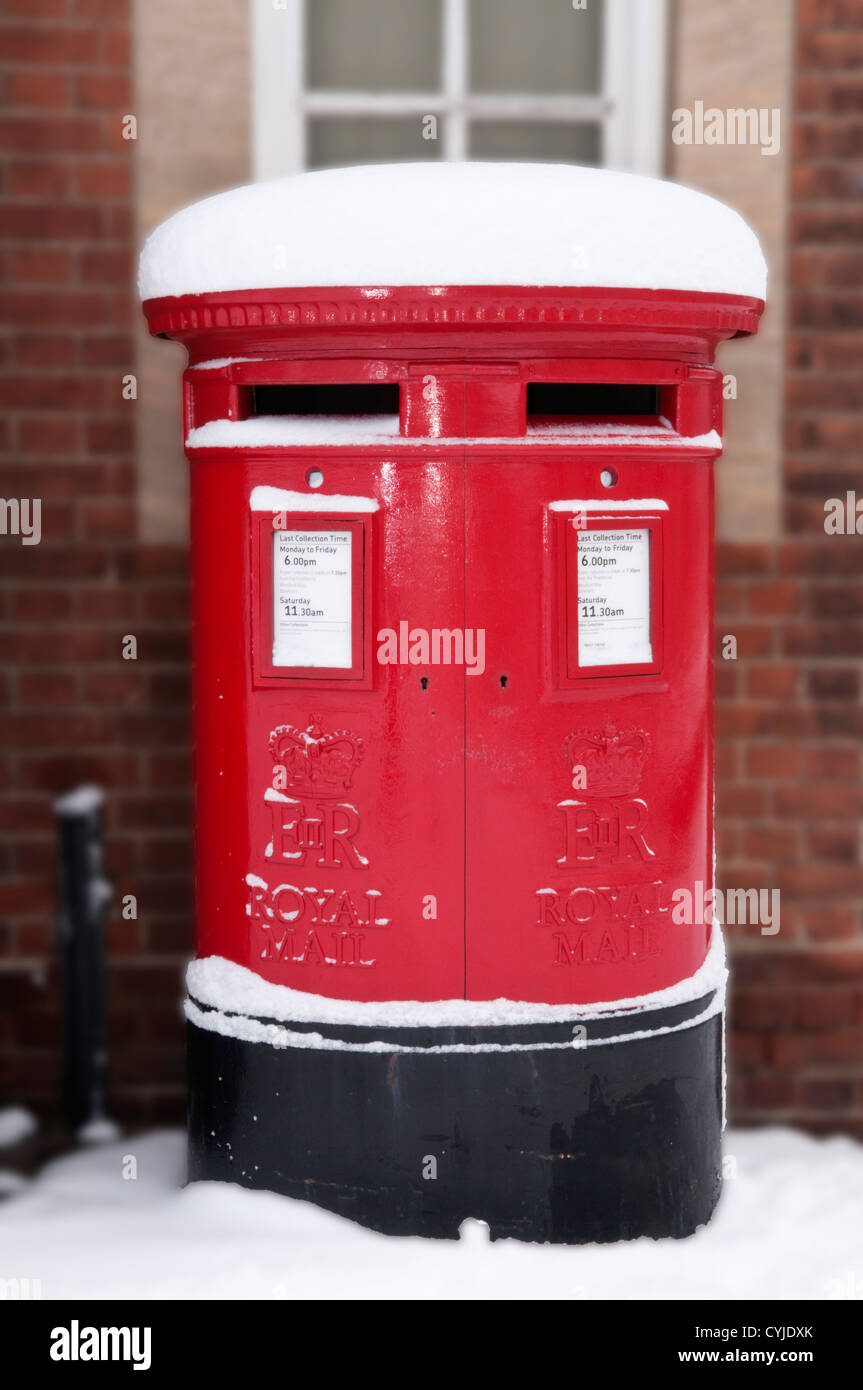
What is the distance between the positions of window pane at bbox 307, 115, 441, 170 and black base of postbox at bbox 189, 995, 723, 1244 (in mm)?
2220

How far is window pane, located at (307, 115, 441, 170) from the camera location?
3.76m

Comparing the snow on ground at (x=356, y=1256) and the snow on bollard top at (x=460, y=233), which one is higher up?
the snow on bollard top at (x=460, y=233)

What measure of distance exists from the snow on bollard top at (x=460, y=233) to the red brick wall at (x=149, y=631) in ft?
4.00

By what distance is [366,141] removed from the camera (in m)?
3.77

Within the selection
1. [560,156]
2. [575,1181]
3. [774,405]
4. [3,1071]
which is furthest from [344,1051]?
[560,156]

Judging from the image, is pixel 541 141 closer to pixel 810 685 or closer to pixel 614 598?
pixel 810 685

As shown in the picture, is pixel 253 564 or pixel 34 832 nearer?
pixel 253 564

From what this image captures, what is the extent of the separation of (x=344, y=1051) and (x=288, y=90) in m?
2.37

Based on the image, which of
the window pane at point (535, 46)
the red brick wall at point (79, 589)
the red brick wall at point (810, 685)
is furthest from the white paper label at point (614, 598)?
the window pane at point (535, 46)

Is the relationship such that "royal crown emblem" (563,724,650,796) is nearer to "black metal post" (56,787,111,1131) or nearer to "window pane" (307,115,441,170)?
"black metal post" (56,787,111,1131)

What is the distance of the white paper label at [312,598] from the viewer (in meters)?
2.49

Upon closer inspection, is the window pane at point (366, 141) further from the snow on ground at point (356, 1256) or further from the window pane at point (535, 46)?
the snow on ground at point (356, 1256)

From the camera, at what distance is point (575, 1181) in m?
2.60

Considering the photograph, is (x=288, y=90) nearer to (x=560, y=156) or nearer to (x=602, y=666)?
(x=560, y=156)
